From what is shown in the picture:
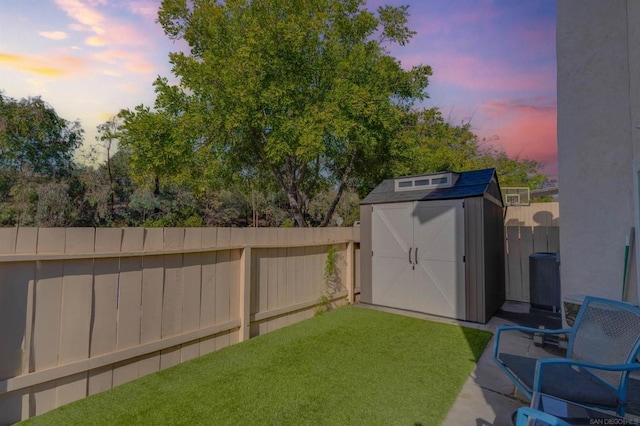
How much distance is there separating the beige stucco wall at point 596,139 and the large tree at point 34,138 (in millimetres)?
19082

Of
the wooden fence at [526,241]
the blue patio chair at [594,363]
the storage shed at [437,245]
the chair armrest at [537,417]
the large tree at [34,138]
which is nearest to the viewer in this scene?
the chair armrest at [537,417]

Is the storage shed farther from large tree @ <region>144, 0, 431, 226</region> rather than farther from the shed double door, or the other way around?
large tree @ <region>144, 0, 431, 226</region>

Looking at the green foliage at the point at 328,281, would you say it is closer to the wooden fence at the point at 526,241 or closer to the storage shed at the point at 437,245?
the storage shed at the point at 437,245

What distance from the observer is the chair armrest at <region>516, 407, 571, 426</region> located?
135 cm

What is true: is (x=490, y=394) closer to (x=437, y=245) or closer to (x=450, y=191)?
(x=437, y=245)

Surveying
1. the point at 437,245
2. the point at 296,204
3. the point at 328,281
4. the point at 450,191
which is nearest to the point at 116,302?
Result: the point at 328,281

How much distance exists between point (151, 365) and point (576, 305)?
4.67m

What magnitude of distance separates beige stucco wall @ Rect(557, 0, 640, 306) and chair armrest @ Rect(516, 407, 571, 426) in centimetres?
273

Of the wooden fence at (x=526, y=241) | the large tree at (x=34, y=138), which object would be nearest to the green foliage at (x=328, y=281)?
the wooden fence at (x=526, y=241)

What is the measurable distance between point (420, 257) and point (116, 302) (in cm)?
459

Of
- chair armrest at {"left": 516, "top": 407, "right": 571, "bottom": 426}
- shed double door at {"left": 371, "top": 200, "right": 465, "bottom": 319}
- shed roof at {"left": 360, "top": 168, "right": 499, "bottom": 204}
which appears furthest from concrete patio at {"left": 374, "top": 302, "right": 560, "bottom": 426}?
shed roof at {"left": 360, "top": 168, "right": 499, "bottom": 204}

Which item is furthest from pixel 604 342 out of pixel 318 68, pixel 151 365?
pixel 318 68

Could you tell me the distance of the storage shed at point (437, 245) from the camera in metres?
5.01

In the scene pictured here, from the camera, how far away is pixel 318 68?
30.7 ft
